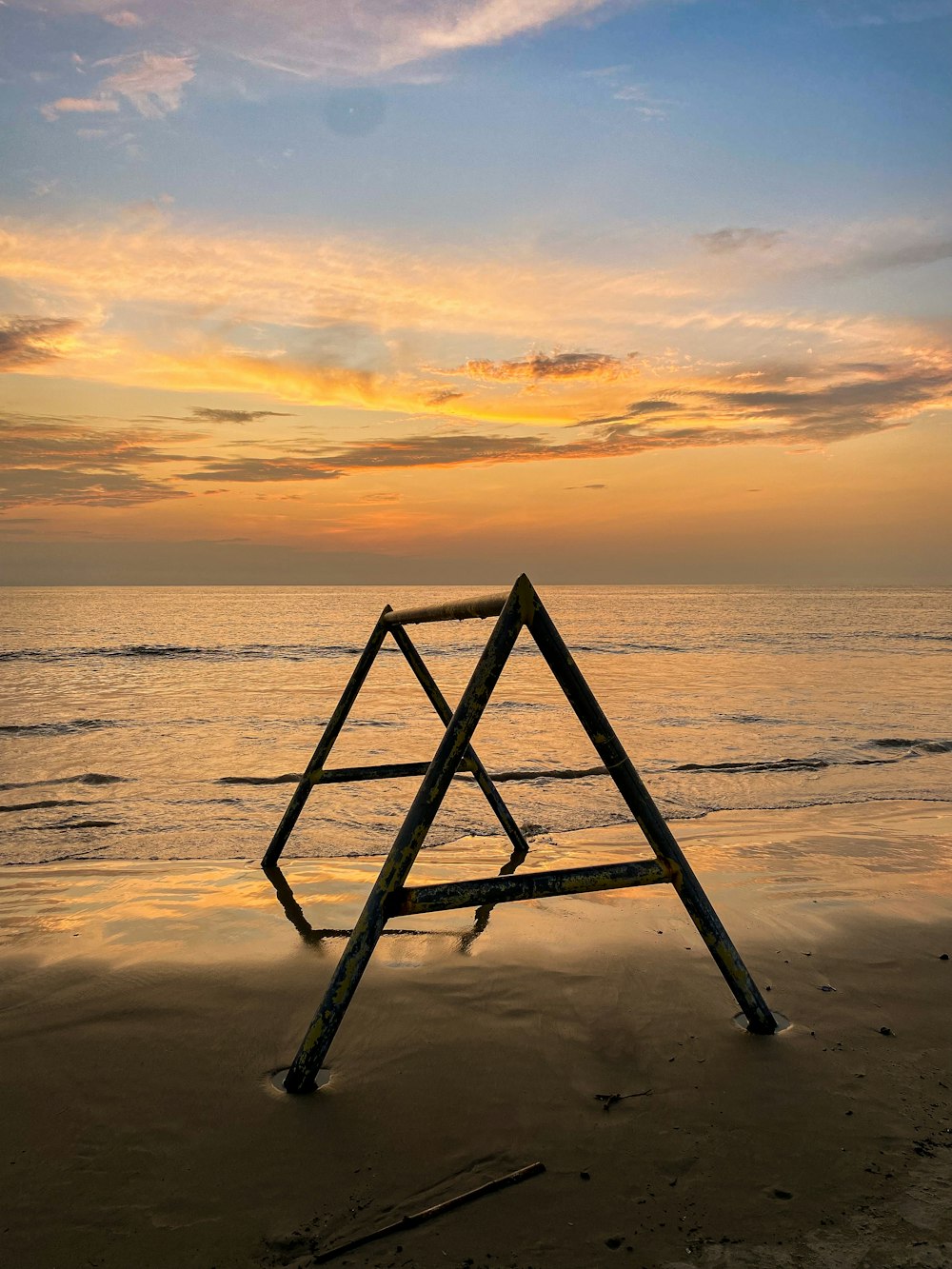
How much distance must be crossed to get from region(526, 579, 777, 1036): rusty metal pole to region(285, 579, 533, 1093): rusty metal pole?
0.18 metres

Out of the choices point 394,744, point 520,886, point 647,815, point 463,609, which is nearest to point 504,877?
point 520,886

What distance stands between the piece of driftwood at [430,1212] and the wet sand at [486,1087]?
0.11 feet

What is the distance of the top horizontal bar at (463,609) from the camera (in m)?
3.31

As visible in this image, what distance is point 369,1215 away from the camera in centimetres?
213

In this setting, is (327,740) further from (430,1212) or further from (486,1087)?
(430,1212)

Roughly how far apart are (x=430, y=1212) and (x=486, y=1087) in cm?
64

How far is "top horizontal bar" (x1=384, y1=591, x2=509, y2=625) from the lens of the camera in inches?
130

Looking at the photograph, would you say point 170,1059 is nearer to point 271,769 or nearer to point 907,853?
point 907,853

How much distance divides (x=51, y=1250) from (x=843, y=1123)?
7.23ft

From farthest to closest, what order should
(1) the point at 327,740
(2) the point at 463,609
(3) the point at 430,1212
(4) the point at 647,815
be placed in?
1. (1) the point at 327,740
2. (2) the point at 463,609
3. (4) the point at 647,815
4. (3) the point at 430,1212

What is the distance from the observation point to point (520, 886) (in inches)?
109

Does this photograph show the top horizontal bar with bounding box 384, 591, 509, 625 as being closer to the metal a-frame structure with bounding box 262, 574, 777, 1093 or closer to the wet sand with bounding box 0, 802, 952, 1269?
the metal a-frame structure with bounding box 262, 574, 777, 1093

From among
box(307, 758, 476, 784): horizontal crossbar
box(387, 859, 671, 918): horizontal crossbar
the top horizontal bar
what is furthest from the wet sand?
the top horizontal bar

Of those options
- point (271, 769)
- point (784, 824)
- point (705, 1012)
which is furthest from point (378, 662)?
point (705, 1012)
